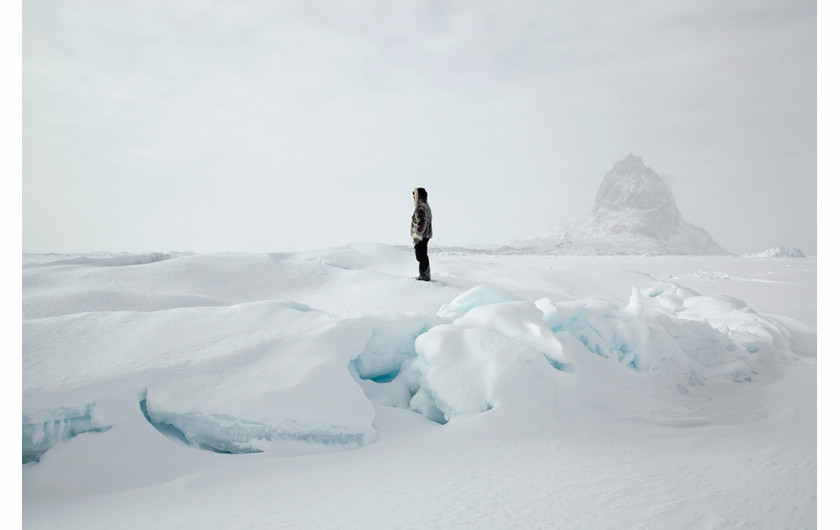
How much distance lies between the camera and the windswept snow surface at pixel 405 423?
5.56ft

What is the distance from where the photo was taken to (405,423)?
8.93 ft

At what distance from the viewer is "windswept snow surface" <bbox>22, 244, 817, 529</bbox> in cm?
169

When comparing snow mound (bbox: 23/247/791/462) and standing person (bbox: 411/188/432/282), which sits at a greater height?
standing person (bbox: 411/188/432/282)

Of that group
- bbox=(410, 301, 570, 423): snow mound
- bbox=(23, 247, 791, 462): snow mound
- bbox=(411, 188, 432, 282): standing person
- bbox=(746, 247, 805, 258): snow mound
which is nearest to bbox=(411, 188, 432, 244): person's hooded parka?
bbox=(411, 188, 432, 282): standing person

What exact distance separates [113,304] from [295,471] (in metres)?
4.46

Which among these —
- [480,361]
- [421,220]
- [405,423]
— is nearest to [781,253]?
[421,220]

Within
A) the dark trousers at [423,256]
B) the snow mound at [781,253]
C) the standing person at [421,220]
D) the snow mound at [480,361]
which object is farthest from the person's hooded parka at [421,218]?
the snow mound at [781,253]

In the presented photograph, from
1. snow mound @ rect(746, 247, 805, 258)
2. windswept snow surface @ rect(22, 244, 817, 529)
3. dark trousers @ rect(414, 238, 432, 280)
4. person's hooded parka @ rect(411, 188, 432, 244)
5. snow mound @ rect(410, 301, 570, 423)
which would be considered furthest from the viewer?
snow mound @ rect(746, 247, 805, 258)

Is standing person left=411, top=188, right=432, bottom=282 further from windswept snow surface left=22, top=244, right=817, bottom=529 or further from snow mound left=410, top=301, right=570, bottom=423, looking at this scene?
snow mound left=410, top=301, right=570, bottom=423

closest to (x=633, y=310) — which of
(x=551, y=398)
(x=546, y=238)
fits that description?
(x=551, y=398)

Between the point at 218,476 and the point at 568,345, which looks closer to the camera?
the point at 218,476

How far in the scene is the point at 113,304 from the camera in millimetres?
5363
